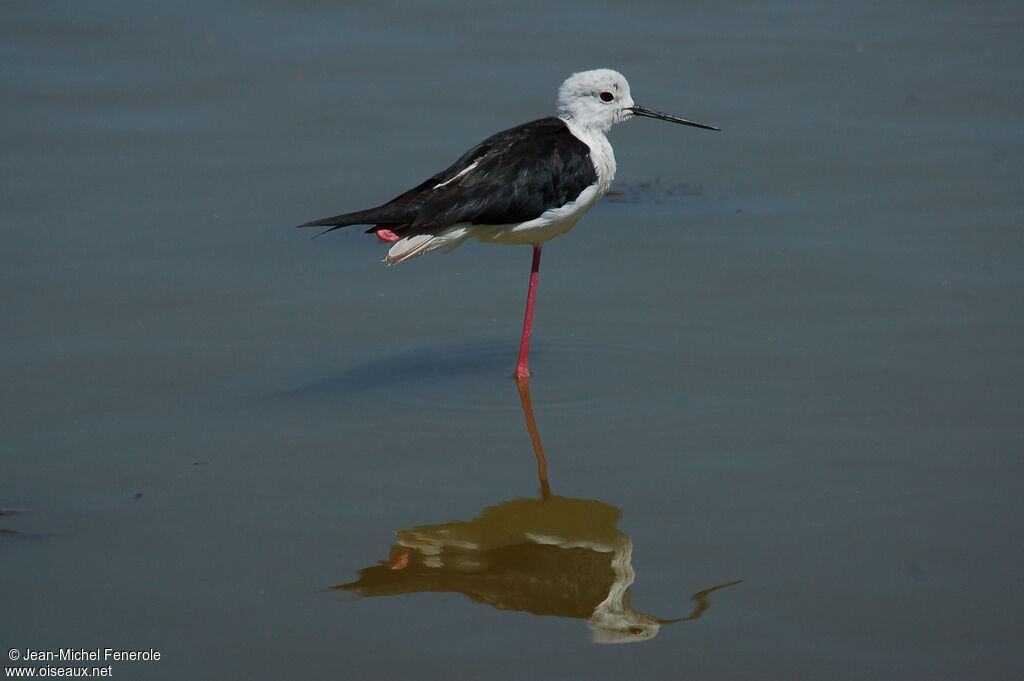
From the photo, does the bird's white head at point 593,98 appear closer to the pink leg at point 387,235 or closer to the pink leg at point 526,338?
the pink leg at point 526,338

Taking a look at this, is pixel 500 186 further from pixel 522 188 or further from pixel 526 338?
pixel 526 338

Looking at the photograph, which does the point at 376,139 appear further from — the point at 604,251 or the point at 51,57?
the point at 51,57

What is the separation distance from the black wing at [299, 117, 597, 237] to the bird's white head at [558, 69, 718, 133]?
0.72 ft

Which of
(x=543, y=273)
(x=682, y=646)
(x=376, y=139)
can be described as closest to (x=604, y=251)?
(x=543, y=273)

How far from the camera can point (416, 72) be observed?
9.95m

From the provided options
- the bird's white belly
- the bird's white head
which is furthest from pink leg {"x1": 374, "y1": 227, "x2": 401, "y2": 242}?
the bird's white head

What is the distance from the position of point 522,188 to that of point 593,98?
0.77 metres

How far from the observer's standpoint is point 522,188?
588cm

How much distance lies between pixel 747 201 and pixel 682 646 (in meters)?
4.33

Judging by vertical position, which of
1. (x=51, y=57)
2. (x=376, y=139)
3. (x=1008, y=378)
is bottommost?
(x=1008, y=378)

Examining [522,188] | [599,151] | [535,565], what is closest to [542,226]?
[522,188]

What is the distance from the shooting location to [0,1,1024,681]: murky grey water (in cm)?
420

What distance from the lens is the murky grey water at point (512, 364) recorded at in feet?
13.8

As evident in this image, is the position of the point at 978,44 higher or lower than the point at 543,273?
higher
